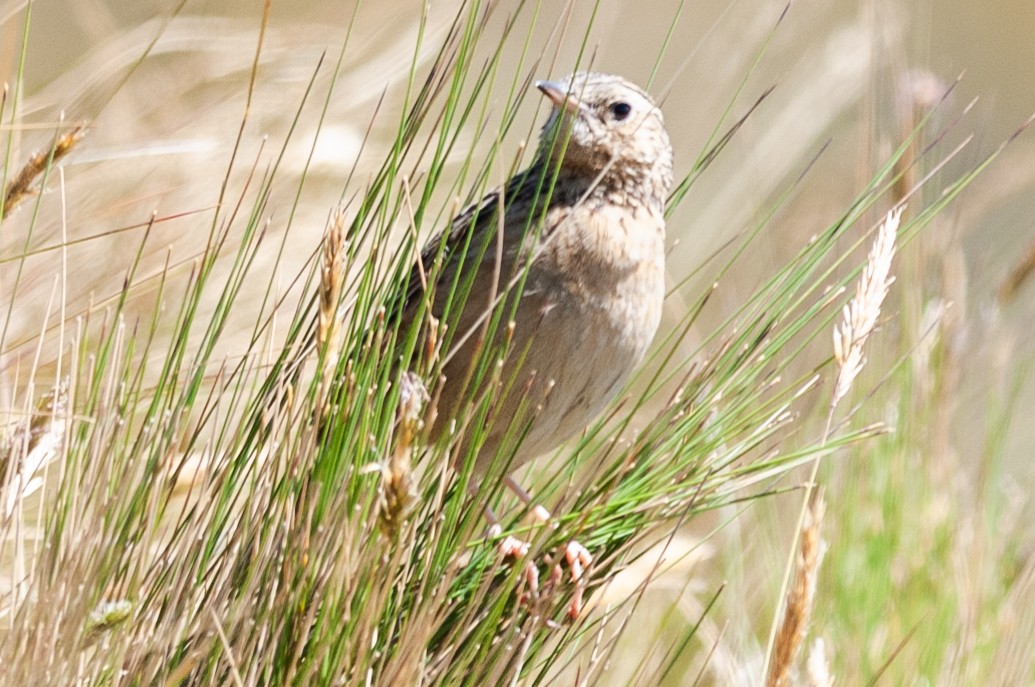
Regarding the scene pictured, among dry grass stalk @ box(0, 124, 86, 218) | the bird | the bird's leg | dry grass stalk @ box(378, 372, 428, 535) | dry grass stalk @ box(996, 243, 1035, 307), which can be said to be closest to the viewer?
dry grass stalk @ box(378, 372, 428, 535)

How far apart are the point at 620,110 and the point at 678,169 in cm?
222

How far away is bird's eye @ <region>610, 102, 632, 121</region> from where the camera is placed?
3.21 m

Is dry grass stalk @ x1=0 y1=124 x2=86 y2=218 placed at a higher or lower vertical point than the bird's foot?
higher

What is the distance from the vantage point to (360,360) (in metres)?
2.01

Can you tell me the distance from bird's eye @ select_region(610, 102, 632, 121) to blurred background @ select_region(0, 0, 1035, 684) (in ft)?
0.79

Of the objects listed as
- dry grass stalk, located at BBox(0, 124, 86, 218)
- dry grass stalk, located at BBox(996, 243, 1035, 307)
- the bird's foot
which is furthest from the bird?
dry grass stalk, located at BBox(996, 243, 1035, 307)

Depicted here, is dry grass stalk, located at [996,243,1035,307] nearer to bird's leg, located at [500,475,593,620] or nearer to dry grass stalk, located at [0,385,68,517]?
bird's leg, located at [500,475,593,620]

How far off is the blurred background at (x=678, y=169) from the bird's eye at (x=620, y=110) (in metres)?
0.24

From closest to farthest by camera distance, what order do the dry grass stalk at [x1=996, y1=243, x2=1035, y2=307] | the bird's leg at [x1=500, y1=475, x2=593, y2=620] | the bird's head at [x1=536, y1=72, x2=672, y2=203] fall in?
the bird's leg at [x1=500, y1=475, x2=593, y2=620] → the bird's head at [x1=536, y1=72, x2=672, y2=203] → the dry grass stalk at [x1=996, y1=243, x2=1035, y2=307]

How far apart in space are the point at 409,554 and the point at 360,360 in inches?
11.2

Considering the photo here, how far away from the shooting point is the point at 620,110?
3227 millimetres

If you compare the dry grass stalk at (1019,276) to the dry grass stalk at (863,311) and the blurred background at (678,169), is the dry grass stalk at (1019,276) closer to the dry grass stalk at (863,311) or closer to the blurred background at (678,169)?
the blurred background at (678,169)

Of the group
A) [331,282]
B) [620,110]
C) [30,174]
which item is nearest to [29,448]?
[30,174]

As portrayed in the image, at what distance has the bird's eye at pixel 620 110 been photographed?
321 centimetres
